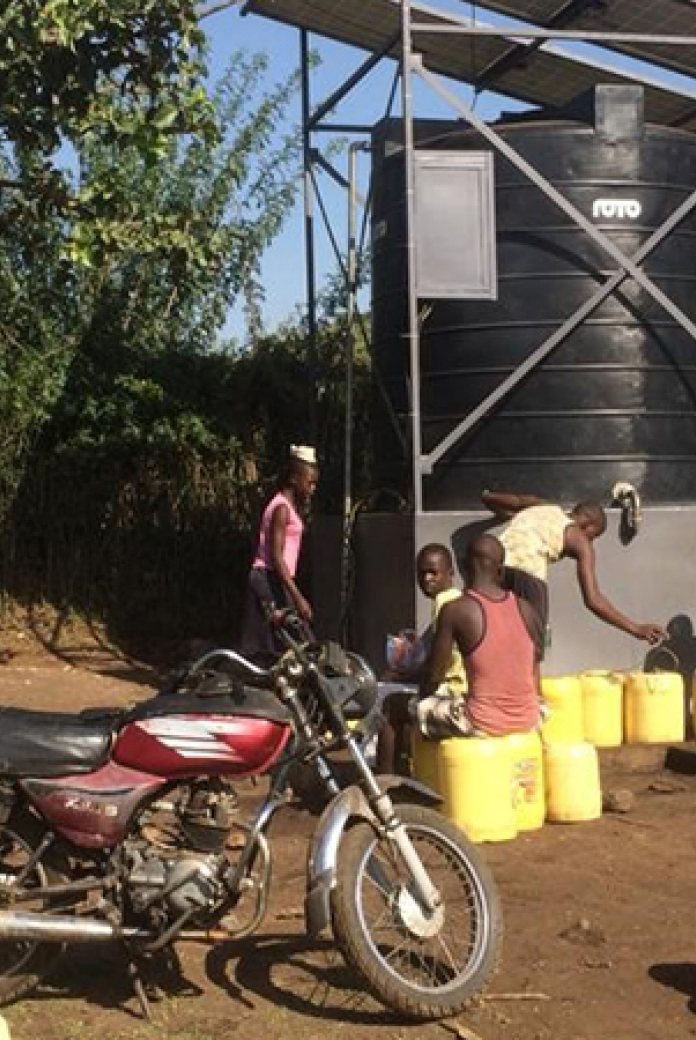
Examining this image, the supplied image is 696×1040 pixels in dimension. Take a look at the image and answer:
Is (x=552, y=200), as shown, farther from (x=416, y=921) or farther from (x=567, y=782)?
(x=416, y=921)

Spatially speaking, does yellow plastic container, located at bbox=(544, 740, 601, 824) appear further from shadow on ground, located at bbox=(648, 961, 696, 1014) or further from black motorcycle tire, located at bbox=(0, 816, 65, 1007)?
black motorcycle tire, located at bbox=(0, 816, 65, 1007)

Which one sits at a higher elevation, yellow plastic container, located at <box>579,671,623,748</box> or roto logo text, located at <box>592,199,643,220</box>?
roto logo text, located at <box>592,199,643,220</box>

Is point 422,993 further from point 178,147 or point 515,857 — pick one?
point 178,147

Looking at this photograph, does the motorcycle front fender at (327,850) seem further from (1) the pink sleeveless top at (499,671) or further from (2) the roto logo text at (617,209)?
(2) the roto logo text at (617,209)

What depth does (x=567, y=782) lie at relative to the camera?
21.0 feet

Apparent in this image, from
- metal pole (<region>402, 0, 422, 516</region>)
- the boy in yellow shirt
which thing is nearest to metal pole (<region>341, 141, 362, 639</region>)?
metal pole (<region>402, 0, 422, 516</region>)

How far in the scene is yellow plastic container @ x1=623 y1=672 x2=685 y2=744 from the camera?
772 centimetres

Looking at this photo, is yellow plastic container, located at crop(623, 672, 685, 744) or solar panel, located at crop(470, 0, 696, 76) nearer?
yellow plastic container, located at crop(623, 672, 685, 744)

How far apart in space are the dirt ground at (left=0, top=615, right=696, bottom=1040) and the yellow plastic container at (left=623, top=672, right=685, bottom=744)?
158cm

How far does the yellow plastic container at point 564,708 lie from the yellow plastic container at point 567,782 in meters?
0.86

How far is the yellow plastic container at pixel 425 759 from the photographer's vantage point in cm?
615

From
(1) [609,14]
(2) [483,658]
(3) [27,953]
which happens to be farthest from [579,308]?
(3) [27,953]

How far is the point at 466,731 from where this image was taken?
6098 millimetres

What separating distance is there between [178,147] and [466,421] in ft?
19.8
